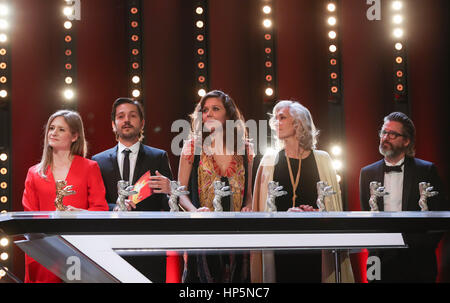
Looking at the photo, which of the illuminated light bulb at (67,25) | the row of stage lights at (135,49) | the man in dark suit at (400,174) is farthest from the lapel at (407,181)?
the illuminated light bulb at (67,25)

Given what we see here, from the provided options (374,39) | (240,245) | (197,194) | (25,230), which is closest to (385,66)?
(374,39)

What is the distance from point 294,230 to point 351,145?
2.81 meters

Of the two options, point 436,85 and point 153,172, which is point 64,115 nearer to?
point 153,172

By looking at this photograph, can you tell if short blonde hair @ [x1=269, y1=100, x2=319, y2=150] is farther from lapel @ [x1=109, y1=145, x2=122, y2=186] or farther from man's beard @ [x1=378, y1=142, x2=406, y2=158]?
lapel @ [x1=109, y1=145, x2=122, y2=186]

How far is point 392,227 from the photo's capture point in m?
1.74

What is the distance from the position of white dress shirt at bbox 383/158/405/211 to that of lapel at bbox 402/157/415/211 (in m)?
0.03

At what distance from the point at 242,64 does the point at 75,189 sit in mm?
2188

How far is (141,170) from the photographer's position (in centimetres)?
319

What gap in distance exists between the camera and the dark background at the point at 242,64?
414 cm

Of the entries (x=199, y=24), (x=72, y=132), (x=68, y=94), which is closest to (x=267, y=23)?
(x=199, y=24)

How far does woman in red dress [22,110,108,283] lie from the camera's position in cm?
277

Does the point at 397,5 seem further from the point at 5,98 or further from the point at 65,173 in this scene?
the point at 5,98

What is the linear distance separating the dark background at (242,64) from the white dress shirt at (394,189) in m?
0.99

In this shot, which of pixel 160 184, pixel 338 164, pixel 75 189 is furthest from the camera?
pixel 338 164
